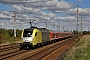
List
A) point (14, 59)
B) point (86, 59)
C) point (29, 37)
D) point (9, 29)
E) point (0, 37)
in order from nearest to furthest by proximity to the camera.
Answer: point (86, 59) → point (14, 59) → point (29, 37) → point (0, 37) → point (9, 29)

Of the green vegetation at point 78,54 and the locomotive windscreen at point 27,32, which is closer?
the green vegetation at point 78,54

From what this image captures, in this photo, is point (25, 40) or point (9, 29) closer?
point (25, 40)

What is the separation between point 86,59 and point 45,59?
4.73 metres

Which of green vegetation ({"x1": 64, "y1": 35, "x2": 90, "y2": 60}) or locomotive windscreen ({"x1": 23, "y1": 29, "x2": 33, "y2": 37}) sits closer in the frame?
green vegetation ({"x1": 64, "y1": 35, "x2": 90, "y2": 60})

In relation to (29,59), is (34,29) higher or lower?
higher

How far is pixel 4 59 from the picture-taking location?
18.1 metres

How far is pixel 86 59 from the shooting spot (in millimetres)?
14938

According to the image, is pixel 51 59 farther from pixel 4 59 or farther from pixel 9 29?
pixel 9 29

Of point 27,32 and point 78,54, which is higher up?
point 27,32

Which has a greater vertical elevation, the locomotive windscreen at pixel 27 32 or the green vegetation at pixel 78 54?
the locomotive windscreen at pixel 27 32

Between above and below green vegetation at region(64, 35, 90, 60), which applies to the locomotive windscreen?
above

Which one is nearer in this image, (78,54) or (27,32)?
(78,54)

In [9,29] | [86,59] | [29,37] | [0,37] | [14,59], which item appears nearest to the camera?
[86,59]

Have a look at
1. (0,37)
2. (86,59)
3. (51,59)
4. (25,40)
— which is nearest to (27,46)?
(25,40)
